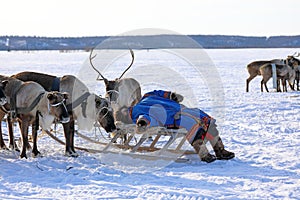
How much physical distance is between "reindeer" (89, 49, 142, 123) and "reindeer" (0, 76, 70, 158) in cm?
115

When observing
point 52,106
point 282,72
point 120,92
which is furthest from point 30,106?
point 282,72

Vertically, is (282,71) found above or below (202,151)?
above

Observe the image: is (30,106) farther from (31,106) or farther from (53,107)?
(53,107)

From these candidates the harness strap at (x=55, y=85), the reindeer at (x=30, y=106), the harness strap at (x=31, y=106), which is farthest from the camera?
the harness strap at (x=55, y=85)

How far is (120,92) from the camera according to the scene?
8258 millimetres

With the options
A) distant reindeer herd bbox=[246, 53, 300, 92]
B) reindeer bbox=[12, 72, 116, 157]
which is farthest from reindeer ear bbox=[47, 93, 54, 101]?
distant reindeer herd bbox=[246, 53, 300, 92]

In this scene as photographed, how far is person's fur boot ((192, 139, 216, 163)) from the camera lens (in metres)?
6.60

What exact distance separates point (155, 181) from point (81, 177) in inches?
36.2

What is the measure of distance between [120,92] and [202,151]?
219 centimetres

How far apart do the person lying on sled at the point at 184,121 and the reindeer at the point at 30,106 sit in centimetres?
104

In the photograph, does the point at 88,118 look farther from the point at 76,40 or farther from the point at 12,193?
the point at 76,40

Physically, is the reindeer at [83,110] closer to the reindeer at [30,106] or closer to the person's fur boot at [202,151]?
the reindeer at [30,106]

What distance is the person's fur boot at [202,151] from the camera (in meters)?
6.60

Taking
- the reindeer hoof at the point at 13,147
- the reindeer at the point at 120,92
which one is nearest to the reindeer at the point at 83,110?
the reindeer at the point at 120,92
